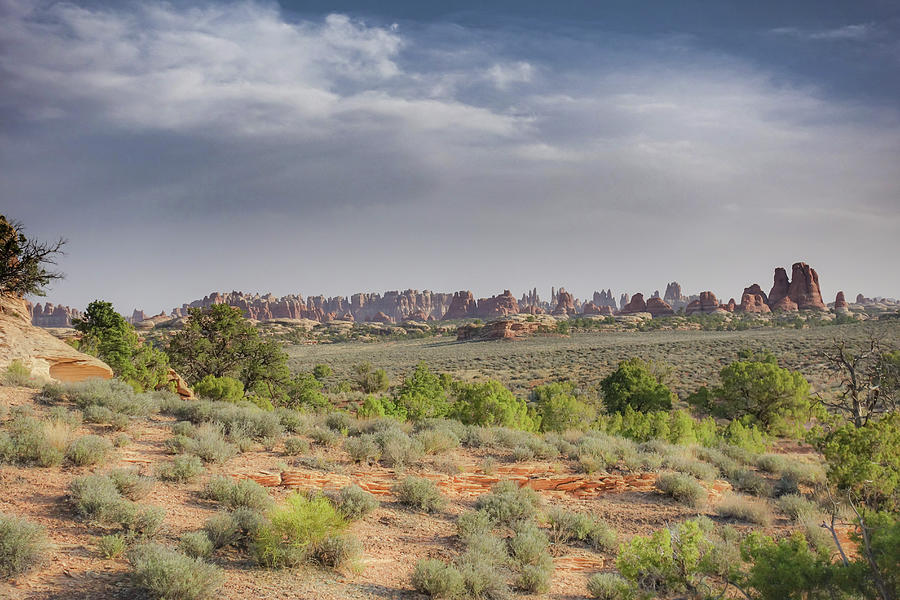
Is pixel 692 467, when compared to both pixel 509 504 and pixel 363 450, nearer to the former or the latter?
pixel 509 504

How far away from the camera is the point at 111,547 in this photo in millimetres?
5344

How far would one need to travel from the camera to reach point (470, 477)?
962cm

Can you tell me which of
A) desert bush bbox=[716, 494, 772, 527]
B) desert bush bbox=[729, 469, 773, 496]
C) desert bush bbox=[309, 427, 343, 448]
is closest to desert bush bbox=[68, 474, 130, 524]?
desert bush bbox=[309, 427, 343, 448]

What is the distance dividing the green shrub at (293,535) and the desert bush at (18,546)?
213 cm

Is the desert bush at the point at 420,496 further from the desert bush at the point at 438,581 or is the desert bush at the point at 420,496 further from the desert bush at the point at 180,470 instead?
the desert bush at the point at 180,470

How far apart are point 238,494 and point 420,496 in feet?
9.56

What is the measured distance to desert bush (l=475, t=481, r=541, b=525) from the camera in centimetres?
801

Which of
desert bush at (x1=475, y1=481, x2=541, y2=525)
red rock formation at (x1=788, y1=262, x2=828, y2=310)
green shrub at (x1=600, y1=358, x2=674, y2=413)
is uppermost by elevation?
red rock formation at (x1=788, y1=262, x2=828, y2=310)

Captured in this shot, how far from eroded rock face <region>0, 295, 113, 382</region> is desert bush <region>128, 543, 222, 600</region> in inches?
454

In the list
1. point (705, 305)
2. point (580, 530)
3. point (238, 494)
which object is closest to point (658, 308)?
point (705, 305)

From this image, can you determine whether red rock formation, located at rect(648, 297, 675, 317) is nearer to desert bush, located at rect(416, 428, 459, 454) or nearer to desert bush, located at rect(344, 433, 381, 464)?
desert bush, located at rect(416, 428, 459, 454)

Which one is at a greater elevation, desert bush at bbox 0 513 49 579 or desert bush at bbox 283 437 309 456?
desert bush at bbox 0 513 49 579

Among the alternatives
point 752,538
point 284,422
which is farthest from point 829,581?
point 284,422

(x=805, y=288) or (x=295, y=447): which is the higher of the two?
(x=805, y=288)
